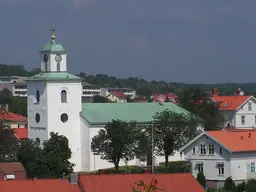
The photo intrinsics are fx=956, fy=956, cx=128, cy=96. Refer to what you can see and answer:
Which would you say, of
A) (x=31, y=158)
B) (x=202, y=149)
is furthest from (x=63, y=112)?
(x=202, y=149)

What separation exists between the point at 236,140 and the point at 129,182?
58.1 ft

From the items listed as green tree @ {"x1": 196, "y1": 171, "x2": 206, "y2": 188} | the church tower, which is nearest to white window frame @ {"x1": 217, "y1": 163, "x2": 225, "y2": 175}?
green tree @ {"x1": 196, "y1": 171, "x2": 206, "y2": 188}

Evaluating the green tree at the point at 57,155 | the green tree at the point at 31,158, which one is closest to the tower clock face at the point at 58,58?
the green tree at the point at 57,155

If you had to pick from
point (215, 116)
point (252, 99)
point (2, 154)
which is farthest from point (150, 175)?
point (252, 99)

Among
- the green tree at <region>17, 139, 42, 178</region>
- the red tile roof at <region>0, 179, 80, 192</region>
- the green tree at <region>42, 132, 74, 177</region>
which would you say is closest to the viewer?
the red tile roof at <region>0, 179, 80, 192</region>

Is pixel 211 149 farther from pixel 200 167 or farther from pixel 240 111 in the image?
pixel 240 111

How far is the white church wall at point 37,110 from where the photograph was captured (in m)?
72.6

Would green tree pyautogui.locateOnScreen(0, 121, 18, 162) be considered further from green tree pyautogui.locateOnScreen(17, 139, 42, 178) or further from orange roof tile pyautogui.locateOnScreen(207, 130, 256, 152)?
orange roof tile pyautogui.locateOnScreen(207, 130, 256, 152)

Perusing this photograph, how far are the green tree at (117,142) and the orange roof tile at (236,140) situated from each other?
8133 millimetres

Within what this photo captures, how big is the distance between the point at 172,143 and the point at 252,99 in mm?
29914

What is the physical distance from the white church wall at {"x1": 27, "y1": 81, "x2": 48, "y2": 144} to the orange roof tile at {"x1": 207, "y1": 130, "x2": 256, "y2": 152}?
52.1 ft

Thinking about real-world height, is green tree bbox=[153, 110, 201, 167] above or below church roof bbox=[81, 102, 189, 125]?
below

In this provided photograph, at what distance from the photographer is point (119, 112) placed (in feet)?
248

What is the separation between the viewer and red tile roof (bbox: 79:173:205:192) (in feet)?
147
